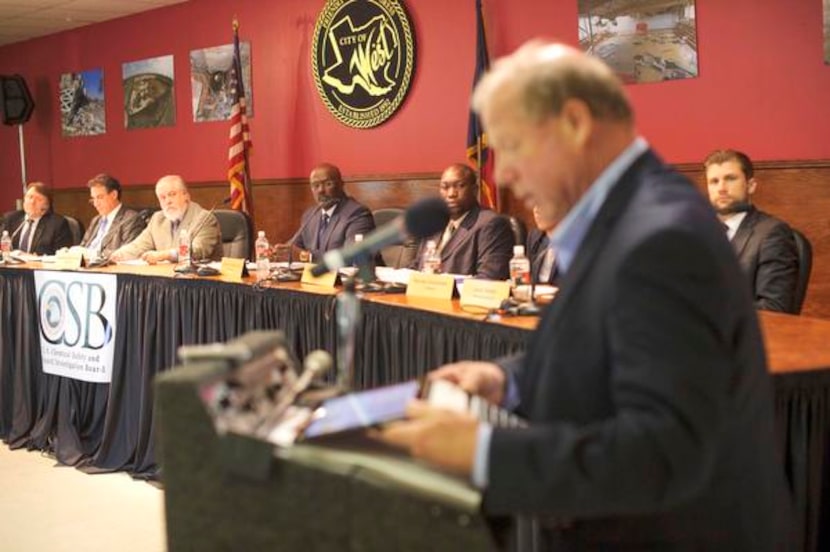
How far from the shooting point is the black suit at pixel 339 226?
19.6 feet

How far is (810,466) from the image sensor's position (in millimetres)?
2074

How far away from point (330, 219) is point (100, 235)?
145cm

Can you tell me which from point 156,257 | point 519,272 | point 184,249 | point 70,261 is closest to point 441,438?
point 519,272

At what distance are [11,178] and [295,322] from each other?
24.7 ft

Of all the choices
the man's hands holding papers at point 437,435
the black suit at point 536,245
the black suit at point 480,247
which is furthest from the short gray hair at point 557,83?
the black suit at point 480,247

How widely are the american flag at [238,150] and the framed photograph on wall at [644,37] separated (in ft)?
9.15

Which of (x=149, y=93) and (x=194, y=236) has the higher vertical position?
(x=149, y=93)

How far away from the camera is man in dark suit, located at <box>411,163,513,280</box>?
185 inches

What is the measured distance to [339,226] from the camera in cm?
605

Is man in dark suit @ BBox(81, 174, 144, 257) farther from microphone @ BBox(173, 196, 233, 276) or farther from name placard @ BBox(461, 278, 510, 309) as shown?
name placard @ BBox(461, 278, 510, 309)

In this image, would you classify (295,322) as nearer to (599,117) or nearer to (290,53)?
(599,117)

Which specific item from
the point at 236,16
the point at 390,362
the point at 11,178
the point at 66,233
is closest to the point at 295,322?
the point at 390,362

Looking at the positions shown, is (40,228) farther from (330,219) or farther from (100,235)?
(330,219)

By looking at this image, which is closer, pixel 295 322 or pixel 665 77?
pixel 295 322
